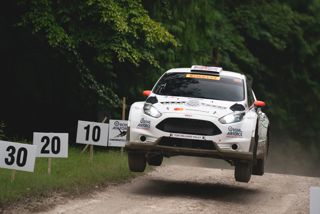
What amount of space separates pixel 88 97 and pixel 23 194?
1103cm

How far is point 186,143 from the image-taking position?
13648mm

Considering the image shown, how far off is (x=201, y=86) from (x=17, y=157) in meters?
3.79

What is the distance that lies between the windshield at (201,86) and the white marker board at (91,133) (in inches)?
99.7

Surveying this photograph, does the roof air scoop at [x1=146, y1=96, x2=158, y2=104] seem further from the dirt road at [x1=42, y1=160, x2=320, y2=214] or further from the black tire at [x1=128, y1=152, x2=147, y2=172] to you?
the dirt road at [x1=42, y1=160, x2=320, y2=214]

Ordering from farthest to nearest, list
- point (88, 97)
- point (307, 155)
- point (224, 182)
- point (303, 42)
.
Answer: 1. point (307, 155)
2. point (303, 42)
3. point (88, 97)
4. point (224, 182)

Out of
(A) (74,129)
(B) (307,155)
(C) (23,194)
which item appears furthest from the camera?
(B) (307,155)

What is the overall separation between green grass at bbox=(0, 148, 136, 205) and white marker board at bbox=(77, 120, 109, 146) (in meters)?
0.43

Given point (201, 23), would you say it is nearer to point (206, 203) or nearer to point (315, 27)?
point (315, 27)

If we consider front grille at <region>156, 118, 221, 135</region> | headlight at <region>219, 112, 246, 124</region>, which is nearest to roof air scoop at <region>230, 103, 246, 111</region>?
headlight at <region>219, 112, 246, 124</region>

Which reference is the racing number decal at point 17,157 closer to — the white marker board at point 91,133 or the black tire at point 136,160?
the black tire at point 136,160

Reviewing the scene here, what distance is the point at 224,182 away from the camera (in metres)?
16.5

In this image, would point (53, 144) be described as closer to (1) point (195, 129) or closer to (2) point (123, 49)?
(1) point (195, 129)

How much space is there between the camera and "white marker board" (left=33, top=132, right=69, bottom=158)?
46.7 ft

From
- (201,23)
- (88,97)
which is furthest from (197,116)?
(201,23)
